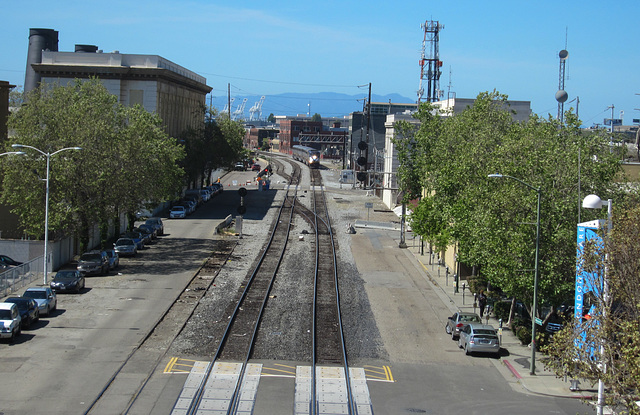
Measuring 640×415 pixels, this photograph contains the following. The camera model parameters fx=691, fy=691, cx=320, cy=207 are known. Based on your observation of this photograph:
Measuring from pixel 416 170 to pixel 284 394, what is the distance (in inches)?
1233

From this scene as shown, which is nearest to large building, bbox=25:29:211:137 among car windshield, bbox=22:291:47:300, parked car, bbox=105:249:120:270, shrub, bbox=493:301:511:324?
parked car, bbox=105:249:120:270

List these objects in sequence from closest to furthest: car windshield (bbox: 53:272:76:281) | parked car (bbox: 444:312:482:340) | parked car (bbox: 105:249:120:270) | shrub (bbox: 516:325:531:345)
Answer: parked car (bbox: 444:312:482:340)
shrub (bbox: 516:325:531:345)
car windshield (bbox: 53:272:76:281)
parked car (bbox: 105:249:120:270)

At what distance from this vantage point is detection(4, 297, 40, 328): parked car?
29000mm

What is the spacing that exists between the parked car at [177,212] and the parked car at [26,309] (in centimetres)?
3878

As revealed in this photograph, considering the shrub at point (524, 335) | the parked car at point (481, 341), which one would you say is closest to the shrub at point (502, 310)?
the shrub at point (524, 335)

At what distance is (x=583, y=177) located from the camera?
28156mm

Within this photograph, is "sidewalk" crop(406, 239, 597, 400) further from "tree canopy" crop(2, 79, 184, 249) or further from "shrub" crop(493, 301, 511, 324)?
"tree canopy" crop(2, 79, 184, 249)

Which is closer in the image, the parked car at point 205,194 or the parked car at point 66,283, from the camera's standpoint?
the parked car at point 66,283

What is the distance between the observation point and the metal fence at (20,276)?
35688mm

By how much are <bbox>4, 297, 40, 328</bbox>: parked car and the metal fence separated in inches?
252

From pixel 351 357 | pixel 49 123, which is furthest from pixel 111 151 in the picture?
pixel 351 357

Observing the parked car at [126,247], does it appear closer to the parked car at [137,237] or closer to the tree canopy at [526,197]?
the parked car at [137,237]

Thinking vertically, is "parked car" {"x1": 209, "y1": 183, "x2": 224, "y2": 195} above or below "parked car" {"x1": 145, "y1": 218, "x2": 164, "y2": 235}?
above

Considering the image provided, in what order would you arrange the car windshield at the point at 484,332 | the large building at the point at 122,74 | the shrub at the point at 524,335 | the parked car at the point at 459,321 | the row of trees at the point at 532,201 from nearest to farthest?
the row of trees at the point at 532,201 → the car windshield at the point at 484,332 → the parked car at the point at 459,321 → the shrub at the point at 524,335 → the large building at the point at 122,74
